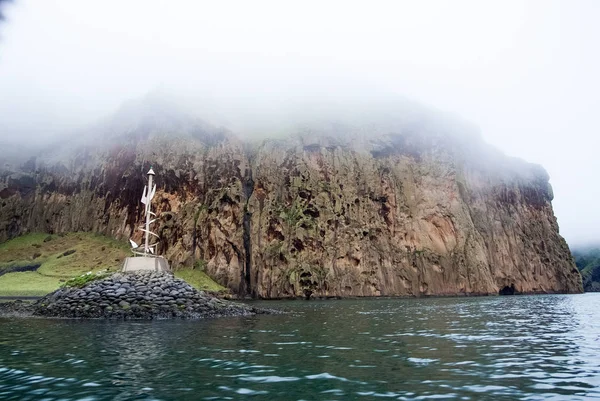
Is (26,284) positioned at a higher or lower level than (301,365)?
higher

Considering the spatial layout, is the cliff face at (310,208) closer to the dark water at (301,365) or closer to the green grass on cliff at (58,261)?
the green grass on cliff at (58,261)

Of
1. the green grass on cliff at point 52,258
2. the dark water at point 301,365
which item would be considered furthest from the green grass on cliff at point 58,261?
the dark water at point 301,365

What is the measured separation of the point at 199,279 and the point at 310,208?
114 feet

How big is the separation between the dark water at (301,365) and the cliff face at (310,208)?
274ft

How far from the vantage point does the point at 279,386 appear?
13.0 m

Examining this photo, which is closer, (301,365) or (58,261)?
(301,365)

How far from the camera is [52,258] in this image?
363 ft

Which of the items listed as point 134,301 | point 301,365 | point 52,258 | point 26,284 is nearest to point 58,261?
point 52,258

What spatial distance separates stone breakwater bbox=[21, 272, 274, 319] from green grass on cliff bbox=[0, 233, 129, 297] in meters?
44.4

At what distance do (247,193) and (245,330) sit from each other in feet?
320

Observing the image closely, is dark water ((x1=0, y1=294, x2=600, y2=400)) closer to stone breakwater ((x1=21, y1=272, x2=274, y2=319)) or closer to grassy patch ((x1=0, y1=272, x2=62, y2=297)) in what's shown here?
stone breakwater ((x1=21, y1=272, x2=274, y2=319))

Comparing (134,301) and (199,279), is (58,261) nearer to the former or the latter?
(199,279)

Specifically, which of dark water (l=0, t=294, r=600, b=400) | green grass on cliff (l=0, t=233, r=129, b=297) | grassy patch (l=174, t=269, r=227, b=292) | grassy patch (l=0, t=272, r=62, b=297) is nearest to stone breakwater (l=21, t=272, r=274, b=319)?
dark water (l=0, t=294, r=600, b=400)

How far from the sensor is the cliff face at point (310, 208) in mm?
113938
